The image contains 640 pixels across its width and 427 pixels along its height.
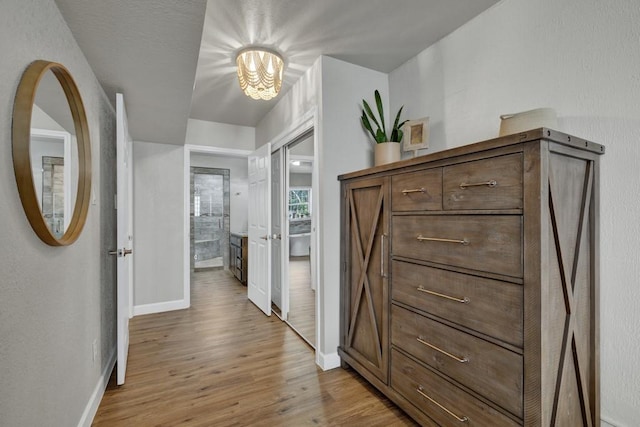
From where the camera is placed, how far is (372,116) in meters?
2.36

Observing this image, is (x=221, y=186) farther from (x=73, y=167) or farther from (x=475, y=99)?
(x=475, y=99)

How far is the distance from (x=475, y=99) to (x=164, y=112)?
2438 mm

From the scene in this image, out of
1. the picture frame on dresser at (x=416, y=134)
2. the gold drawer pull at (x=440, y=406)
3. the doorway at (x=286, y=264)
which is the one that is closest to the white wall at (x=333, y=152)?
the doorway at (x=286, y=264)

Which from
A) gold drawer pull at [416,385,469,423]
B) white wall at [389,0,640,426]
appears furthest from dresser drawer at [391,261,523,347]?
white wall at [389,0,640,426]

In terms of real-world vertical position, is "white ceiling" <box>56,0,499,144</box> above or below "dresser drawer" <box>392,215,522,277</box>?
above

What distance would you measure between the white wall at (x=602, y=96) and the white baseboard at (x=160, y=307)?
3.75 metres

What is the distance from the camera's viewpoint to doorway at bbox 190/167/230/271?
632 cm

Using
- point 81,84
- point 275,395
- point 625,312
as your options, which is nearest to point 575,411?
point 625,312

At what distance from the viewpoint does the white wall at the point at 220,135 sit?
156 inches

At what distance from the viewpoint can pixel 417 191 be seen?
1.67 metres

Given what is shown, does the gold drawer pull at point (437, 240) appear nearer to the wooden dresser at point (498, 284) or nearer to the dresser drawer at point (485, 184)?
the wooden dresser at point (498, 284)

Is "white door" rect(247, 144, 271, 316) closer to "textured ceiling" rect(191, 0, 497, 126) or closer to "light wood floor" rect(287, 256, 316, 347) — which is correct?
"light wood floor" rect(287, 256, 316, 347)

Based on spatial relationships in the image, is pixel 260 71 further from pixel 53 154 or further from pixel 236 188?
pixel 236 188

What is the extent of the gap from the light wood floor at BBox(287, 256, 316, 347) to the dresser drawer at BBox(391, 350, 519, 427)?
115 cm
